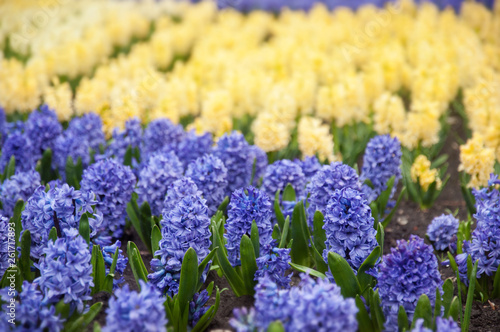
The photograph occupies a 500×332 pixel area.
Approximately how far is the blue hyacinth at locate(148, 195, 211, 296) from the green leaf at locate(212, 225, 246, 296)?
0.51ft

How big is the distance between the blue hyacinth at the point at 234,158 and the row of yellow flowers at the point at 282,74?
0.74 m

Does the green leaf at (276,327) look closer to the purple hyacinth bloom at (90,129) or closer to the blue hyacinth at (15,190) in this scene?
the blue hyacinth at (15,190)

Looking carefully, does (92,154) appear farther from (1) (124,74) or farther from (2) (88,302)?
(1) (124,74)

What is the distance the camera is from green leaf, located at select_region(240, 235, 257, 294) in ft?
8.82

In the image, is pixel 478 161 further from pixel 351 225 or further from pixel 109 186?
pixel 109 186

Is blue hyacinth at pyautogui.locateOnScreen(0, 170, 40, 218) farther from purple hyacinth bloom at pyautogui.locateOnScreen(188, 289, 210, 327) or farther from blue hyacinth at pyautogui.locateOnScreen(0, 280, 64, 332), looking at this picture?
purple hyacinth bloom at pyautogui.locateOnScreen(188, 289, 210, 327)

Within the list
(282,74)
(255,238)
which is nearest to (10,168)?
(255,238)

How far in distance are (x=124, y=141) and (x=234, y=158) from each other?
116 cm

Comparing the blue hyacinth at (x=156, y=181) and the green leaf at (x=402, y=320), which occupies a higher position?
the blue hyacinth at (x=156, y=181)

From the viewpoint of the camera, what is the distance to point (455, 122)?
651cm

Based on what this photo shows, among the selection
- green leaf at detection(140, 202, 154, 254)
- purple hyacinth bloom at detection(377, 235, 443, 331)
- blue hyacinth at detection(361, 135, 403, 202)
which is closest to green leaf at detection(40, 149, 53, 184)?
green leaf at detection(140, 202, 154, 254)

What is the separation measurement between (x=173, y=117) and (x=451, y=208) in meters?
2.89

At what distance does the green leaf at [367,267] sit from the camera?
2.52m

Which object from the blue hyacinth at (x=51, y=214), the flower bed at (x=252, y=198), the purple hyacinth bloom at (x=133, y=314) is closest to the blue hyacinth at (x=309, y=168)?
the flower bed at (x=252, y=198)
